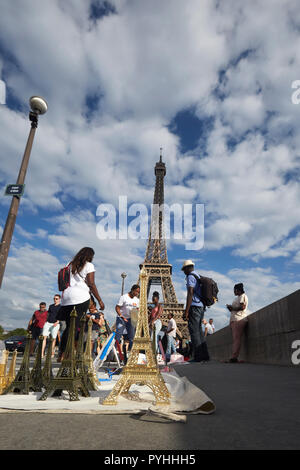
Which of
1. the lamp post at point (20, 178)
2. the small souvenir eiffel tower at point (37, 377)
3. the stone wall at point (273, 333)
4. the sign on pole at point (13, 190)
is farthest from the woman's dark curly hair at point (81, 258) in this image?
the sign on pole at point (13, 190)

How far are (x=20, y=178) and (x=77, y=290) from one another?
5.10 m

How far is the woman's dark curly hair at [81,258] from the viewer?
4.27 m

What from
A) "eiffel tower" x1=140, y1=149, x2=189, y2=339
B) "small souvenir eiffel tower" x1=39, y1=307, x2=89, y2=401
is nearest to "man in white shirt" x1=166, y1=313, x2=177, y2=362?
"small souvenir eiffel tower" x1=39, y1=307, x2=89, y2=401

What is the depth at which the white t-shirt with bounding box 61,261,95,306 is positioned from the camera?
13.5ft

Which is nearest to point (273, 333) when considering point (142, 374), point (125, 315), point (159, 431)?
point (125, 315)

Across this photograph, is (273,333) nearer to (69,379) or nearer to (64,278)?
(64,278)

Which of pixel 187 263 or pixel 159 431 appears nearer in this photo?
pixel 159 431

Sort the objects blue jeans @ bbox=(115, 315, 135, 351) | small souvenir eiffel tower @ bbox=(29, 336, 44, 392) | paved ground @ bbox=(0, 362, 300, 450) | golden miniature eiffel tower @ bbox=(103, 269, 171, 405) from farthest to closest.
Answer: blue jeans @ bbox=(115, 315, 135, 351), small souvenir eiffel tower @ bbox=(29, 336, 44, 392), golden miniature eiffel tower @ bbox=(103, 269, 171, 405), paved ground @ bbox=(0, 362, 300, 450)

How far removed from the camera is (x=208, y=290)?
6.68 metres

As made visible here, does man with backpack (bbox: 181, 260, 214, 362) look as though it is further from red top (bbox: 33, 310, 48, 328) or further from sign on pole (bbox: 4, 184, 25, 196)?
red top (bbox: 33, 310, 48, 328)

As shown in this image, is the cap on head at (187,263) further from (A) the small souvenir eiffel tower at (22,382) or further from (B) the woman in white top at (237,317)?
(A) the small souvenir eiffel tower at (22,382)

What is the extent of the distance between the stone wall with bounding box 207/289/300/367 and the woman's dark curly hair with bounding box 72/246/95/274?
11.3 ft
